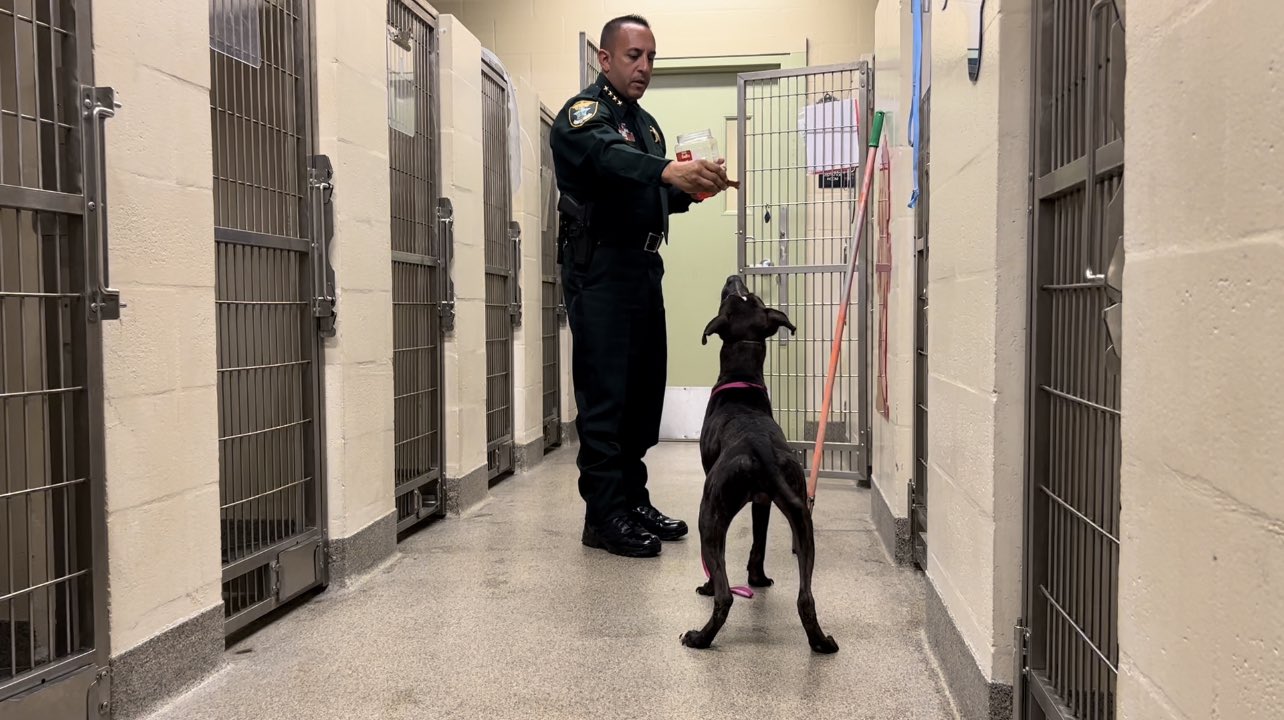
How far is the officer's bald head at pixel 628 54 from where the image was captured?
10.2 ft

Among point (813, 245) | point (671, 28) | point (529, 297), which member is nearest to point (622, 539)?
point (529, 297)

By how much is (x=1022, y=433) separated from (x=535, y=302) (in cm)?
358

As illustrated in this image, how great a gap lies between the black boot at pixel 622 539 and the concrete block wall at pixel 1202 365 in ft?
7.03

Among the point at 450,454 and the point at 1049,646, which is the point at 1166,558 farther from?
the point at 450,454

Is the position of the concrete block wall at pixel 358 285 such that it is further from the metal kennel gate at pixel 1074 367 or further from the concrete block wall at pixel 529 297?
the metal kennel gate at pixel 1074 367

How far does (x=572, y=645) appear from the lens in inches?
87.5

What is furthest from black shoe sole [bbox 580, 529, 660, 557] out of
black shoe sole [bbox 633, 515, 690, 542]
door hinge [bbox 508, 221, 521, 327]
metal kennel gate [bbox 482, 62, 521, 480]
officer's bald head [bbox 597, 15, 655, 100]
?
door hinge [bbox 508, 221, 521, 327]

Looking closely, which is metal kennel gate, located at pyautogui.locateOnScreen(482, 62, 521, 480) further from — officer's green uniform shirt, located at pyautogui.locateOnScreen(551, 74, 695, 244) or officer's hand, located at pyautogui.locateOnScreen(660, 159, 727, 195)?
officer's hand, located at pyautogui.locateOnScreen(660, 159, 727, 195)

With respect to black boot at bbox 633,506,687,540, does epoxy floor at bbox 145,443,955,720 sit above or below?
below

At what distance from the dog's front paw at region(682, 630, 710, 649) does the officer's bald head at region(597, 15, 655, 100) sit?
1798mm

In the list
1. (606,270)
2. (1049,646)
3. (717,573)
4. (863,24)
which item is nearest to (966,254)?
(1049,646)

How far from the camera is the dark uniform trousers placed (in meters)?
3.09

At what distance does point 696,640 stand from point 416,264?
183 centimetres

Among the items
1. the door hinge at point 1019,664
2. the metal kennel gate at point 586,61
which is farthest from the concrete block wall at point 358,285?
the metal kennel gate at point 586,61
